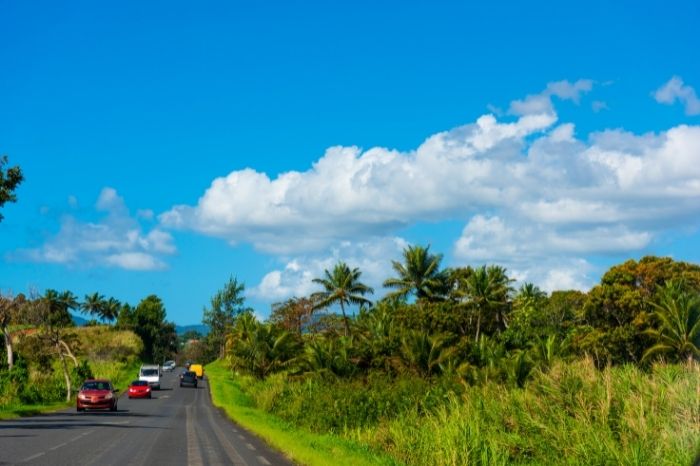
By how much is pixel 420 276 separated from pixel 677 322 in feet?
105

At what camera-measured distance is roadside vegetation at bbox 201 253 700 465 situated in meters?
17.4

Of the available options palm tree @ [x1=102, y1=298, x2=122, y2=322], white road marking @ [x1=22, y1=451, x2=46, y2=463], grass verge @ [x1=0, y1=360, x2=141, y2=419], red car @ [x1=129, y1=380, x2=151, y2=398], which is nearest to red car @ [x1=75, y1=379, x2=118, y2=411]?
grass verge @ [x1=0, y1=360, x2=141, y2=419]

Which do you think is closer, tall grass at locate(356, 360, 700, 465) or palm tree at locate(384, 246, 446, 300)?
tall grass at locate(356, 360, 700, 465)

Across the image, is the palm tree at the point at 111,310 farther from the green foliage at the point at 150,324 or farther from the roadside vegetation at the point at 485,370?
the roadside vegetation at the point at 485,370

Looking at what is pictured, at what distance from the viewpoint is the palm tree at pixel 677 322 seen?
49.1 metres

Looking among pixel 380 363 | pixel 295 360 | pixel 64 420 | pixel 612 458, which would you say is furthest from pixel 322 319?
pixel 612 458

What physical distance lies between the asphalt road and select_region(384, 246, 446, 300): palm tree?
47138mm

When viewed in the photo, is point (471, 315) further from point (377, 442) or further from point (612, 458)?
point (612, 458)

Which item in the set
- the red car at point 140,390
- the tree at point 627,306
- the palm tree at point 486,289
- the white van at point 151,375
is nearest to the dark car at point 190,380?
the white van at point 151,375

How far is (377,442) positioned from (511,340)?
4136 cm

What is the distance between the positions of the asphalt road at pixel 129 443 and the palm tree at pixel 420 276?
47.1m

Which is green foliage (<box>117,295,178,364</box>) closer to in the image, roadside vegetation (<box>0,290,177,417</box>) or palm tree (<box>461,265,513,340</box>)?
roadside vegetation (<box>0,290,177,417</box>)

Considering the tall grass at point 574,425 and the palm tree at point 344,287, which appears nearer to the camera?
the tall grass at point 574,425

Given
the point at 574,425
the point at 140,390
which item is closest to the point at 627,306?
the point at 140,390
